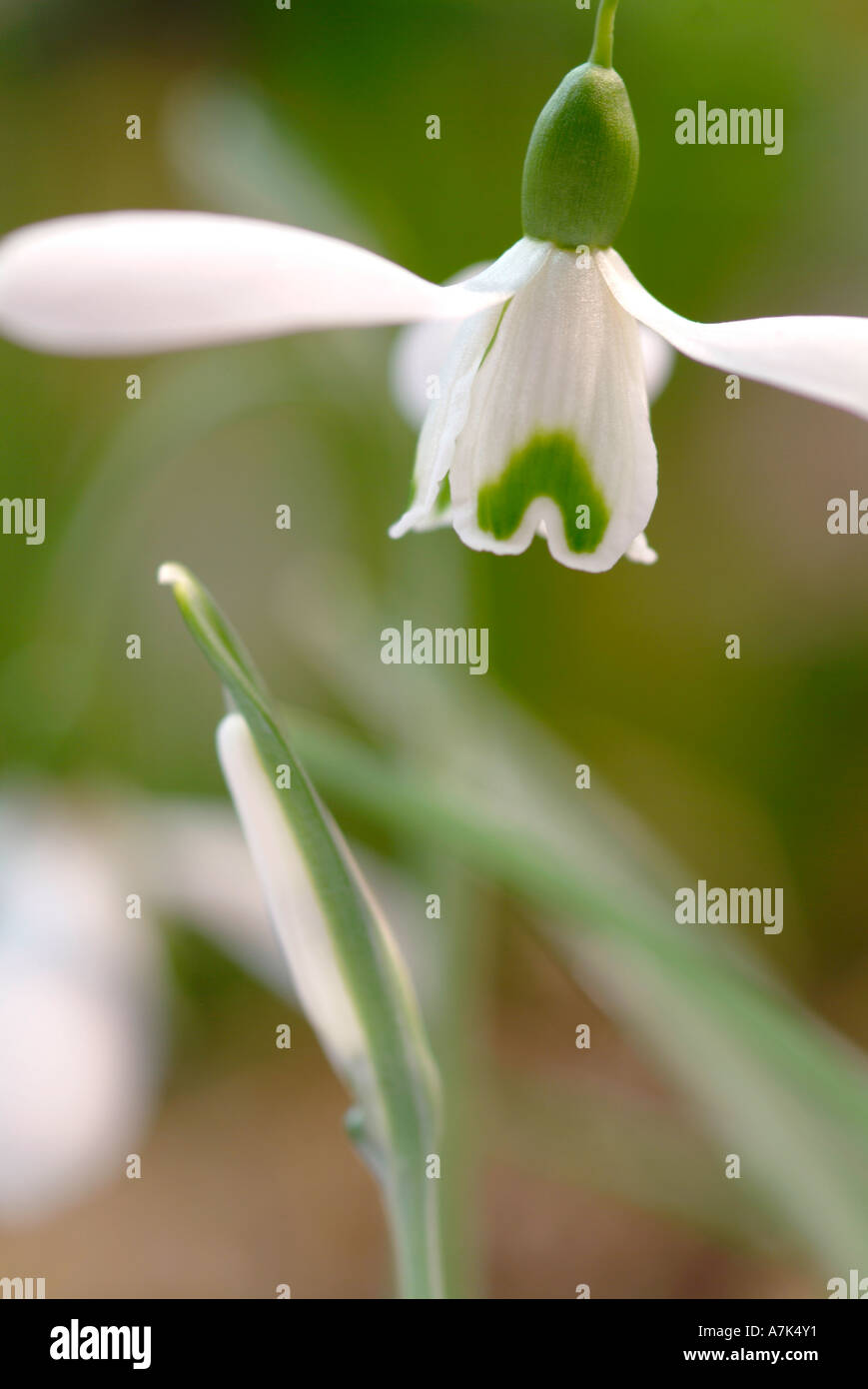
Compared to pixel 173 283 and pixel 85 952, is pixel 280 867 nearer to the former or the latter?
pixel 173 283

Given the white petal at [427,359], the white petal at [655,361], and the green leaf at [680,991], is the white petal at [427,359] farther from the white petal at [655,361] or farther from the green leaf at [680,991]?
the green leaf at [680,991]

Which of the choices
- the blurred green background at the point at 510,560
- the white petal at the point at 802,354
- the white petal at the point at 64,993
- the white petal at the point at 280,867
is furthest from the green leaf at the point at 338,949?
Result: the blurred green background at the point at 510,560

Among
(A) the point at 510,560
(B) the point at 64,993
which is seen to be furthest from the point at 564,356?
(A) the point at 510,560

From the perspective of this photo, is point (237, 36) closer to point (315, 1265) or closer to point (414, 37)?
point (414, 37)

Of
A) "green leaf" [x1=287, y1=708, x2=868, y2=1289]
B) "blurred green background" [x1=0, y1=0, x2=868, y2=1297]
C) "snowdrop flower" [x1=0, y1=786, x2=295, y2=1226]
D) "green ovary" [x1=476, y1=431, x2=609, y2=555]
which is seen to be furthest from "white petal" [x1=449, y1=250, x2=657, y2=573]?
"blurred green background" [x1=0, y1=0, x2=868, y2=1297]

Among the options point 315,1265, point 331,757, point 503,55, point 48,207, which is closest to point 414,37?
point 503,55

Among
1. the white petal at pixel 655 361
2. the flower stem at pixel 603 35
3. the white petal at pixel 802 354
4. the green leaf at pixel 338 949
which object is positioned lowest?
the green leaf at pixel 338 949

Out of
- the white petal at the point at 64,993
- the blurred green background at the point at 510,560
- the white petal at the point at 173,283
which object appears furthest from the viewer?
the blurred green background at the point at 510,560
